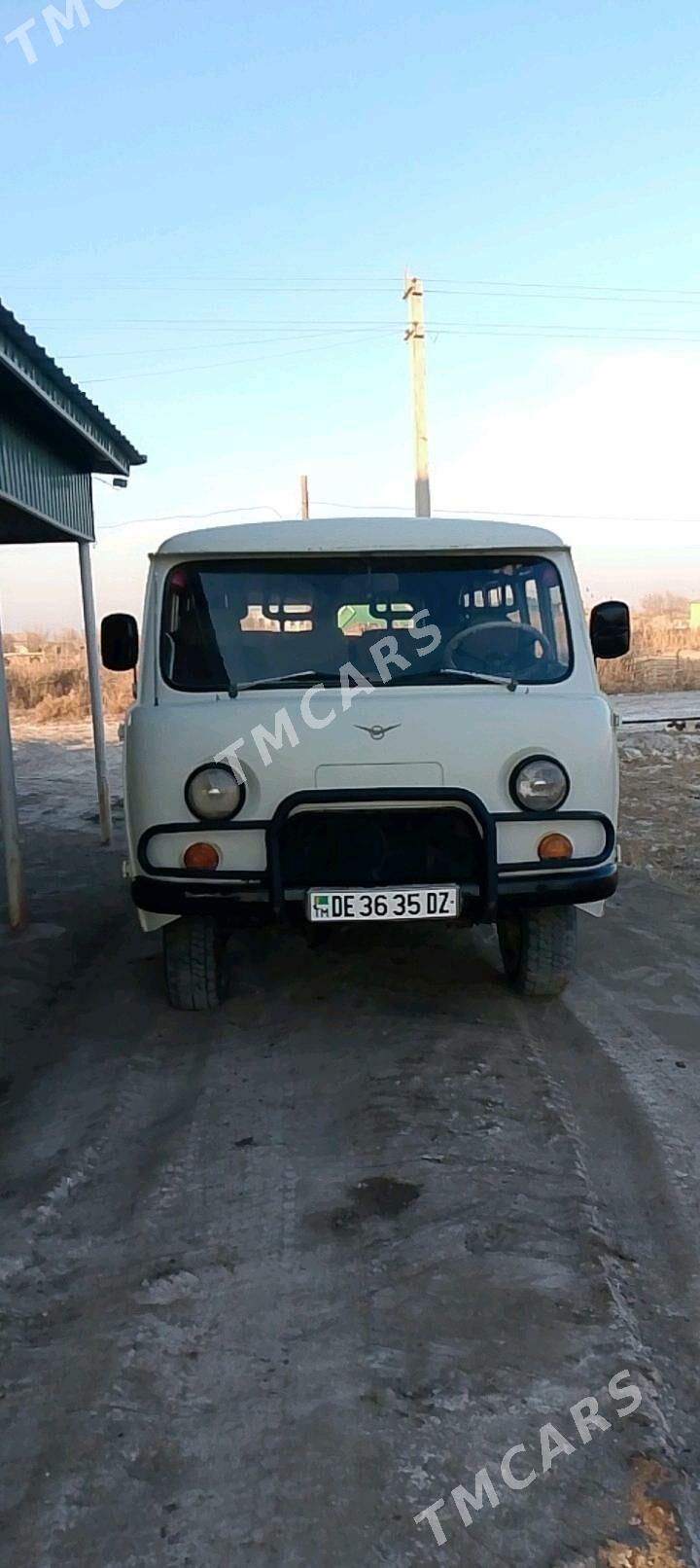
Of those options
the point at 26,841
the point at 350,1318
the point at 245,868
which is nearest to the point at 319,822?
the point at 245,868

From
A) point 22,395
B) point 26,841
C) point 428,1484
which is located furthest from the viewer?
point 26,841

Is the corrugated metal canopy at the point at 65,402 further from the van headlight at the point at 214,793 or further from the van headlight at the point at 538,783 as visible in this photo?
the van headlight at the point at 538,783

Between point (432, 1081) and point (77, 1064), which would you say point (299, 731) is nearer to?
point (432, 1081)

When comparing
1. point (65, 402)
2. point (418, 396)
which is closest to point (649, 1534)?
point (65, 402)

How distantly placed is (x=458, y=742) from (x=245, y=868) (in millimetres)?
972

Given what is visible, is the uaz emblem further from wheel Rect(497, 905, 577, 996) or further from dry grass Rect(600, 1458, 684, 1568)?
dry grass Rect(600, 1458, 684, 1568)

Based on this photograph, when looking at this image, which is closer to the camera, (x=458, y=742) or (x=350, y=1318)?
(x=350, y=1318)

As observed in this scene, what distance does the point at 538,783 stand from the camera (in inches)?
151

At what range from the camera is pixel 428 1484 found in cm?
197

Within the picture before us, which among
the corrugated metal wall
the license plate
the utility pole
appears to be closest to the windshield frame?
the license plate

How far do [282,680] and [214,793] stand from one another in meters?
0.65

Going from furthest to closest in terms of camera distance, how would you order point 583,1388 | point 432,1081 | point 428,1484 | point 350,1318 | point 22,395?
point 22,395, point 432,1081, point 350,1318, point 583,1388, point 428,1484

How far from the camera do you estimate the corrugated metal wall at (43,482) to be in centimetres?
707

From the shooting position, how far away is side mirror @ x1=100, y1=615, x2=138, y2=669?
454 cm
